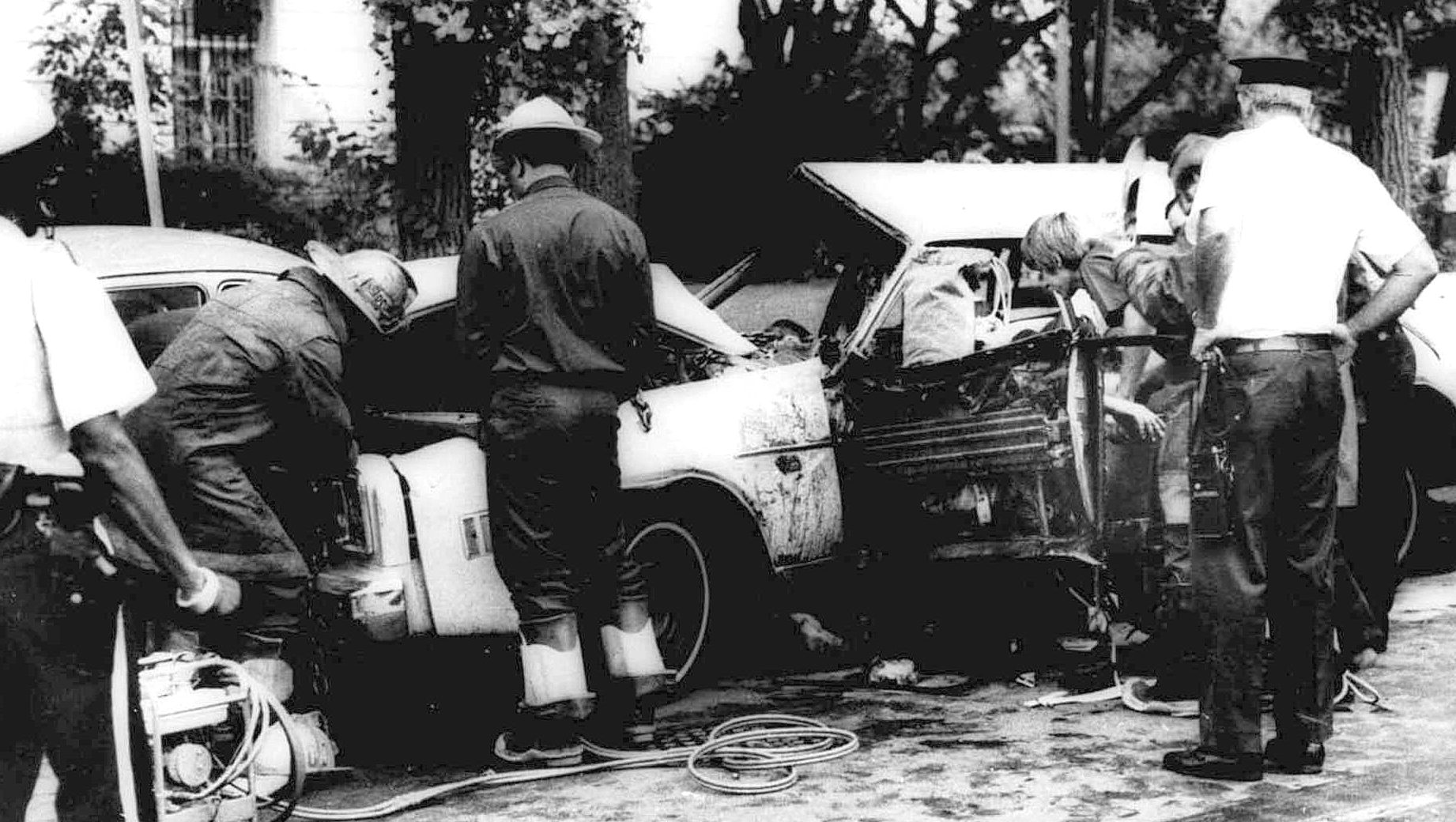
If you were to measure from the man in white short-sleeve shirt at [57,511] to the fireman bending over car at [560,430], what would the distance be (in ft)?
7.55

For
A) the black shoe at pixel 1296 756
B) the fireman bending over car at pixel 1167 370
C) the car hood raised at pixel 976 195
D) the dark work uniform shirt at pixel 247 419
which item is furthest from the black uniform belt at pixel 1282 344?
the dark work uniform shirt at pixel 247 419

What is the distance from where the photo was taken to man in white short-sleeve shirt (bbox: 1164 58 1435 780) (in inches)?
210

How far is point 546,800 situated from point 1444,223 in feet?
38.2

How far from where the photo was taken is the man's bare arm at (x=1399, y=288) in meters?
5.48

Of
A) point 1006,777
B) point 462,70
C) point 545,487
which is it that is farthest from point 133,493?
point 462,70

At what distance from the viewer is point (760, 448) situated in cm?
689

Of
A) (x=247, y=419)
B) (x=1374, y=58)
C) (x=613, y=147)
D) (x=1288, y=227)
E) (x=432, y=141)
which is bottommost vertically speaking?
(x=247, y=419)

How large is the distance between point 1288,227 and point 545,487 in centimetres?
250

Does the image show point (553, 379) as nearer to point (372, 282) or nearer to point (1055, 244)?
point (372, 282)

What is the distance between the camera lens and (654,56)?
48.1 ft

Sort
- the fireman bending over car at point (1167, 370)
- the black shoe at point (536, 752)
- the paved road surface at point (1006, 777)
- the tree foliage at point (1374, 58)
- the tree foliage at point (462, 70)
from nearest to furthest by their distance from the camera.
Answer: the paved road surface at point (1006, 777) < the black shoe at point (536, 752) < the fireman bending over car at point (1167, 370) < the tree foliage at point (462, 70) < the tree foliage at point (1374, 58)

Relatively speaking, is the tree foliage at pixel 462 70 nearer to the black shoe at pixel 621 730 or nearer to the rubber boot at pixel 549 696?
the rubber boot at pixel 549 696

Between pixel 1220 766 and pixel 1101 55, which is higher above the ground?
pixel 1101 55

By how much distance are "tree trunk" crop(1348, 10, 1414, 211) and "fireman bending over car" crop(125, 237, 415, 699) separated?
30.2ft
